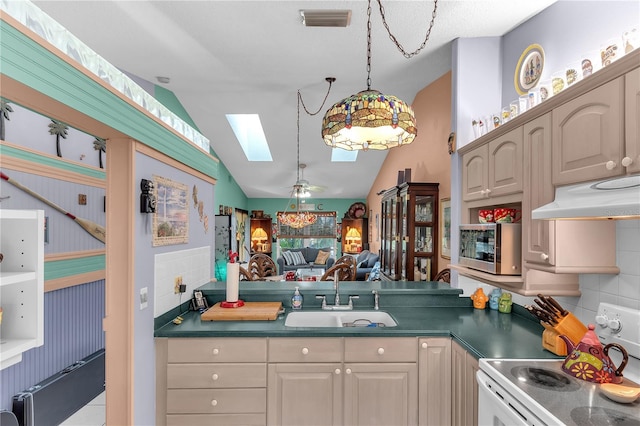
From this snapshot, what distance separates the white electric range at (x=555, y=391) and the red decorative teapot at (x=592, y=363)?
34 millimetres

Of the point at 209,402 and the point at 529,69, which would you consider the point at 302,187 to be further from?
the point at 209,402

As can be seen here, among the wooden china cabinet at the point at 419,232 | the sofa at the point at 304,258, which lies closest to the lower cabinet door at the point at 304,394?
the wooden china cabinet at the point at 419,232

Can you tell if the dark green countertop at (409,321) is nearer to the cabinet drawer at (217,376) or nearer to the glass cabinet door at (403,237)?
the cabinet drawer at (217,376)

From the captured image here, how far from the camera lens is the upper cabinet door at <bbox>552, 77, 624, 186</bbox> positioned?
1350 millimetres

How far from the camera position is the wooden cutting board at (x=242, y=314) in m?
2.17

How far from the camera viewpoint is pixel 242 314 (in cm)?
219

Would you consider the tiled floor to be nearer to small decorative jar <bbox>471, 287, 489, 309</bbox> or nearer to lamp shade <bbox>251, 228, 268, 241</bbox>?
small decorative jar <bbox>471, 287, 489, 309</bbox>

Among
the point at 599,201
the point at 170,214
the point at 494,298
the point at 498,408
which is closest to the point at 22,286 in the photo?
the point at 170,214

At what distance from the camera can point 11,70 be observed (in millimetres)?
1017

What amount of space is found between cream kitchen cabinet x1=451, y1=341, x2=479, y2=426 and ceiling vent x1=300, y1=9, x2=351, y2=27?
2.37 meters

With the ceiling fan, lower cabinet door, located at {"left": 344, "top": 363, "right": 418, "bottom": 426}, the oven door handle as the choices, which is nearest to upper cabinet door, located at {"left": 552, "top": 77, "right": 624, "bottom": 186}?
the oven door handle

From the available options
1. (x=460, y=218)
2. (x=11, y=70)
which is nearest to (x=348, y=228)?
(x=460, y=218)

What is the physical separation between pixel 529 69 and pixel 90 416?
4.34 meters

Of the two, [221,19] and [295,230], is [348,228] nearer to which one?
[295,230]
